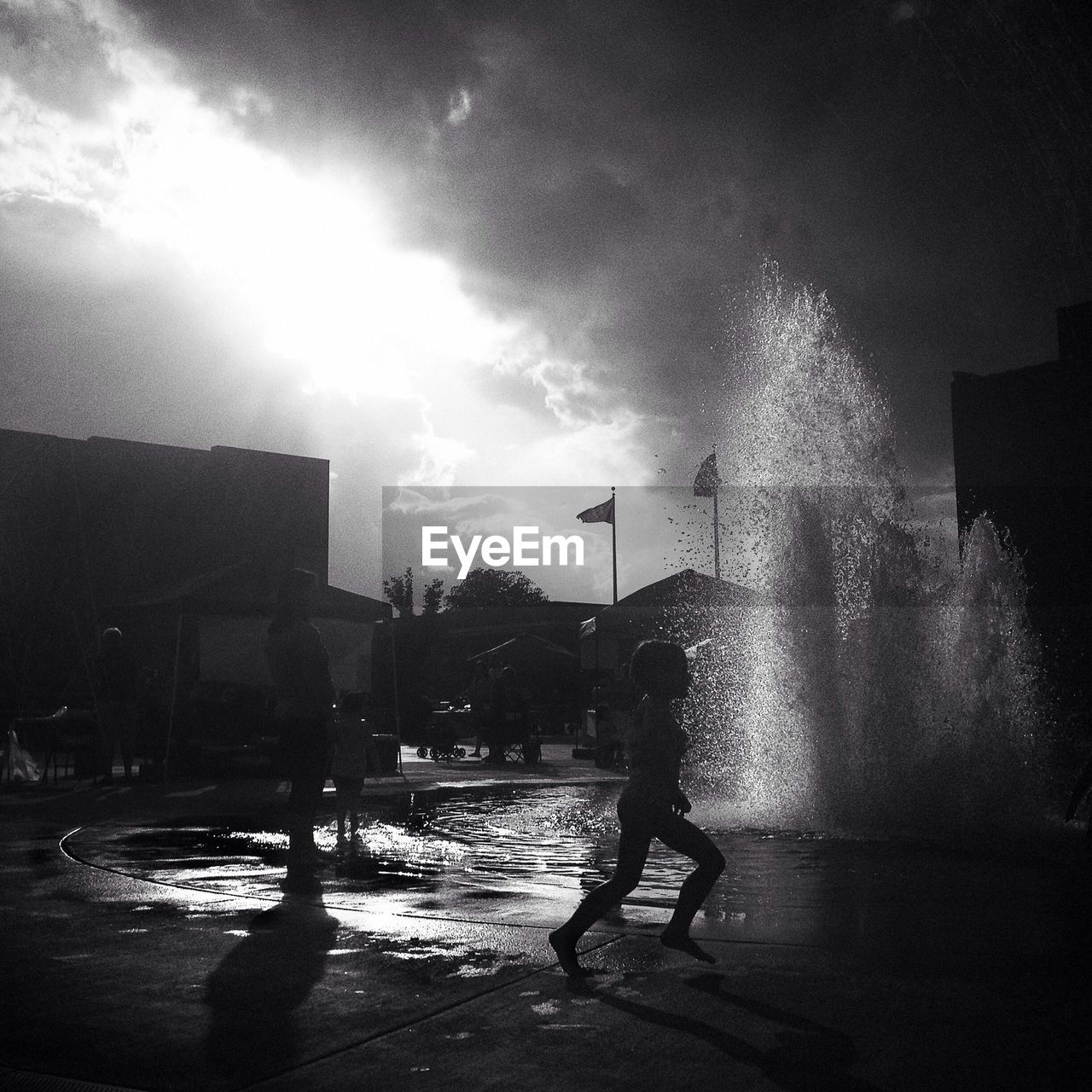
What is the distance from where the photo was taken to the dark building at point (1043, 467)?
149 ft

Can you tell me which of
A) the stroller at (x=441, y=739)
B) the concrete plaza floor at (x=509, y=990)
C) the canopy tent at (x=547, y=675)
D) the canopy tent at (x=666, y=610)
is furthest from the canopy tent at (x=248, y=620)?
the canopy tent at (x=547, y=675)

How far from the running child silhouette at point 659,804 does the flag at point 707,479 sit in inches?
1146

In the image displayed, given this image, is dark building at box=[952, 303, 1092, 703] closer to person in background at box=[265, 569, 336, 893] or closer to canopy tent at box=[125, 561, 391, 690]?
canopy tent at box=[125, 561, 391, 690]

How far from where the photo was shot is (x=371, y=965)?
456 cm

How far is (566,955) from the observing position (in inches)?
177

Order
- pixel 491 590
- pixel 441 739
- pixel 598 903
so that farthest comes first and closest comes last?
pixel 491 590 < pixel 441 739 < pixel 598 903

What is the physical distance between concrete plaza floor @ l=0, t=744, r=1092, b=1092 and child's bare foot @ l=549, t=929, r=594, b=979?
0.28 ft

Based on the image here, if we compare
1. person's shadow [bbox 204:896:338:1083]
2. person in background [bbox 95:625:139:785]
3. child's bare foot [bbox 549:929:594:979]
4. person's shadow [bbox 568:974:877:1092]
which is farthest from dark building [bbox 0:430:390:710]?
person's shadow [bbox 568:974:877:1092]

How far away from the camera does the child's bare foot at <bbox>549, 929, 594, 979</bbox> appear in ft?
14.5

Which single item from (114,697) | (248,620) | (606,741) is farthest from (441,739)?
(114,697)

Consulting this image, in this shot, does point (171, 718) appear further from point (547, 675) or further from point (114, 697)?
point (547, 675)

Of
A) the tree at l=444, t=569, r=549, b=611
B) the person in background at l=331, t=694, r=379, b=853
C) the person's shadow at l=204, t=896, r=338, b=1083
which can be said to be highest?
the tree at l=444, t=569, r=549, b=611

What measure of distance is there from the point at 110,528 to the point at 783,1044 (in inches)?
1791

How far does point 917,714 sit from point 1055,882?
5.93 m
